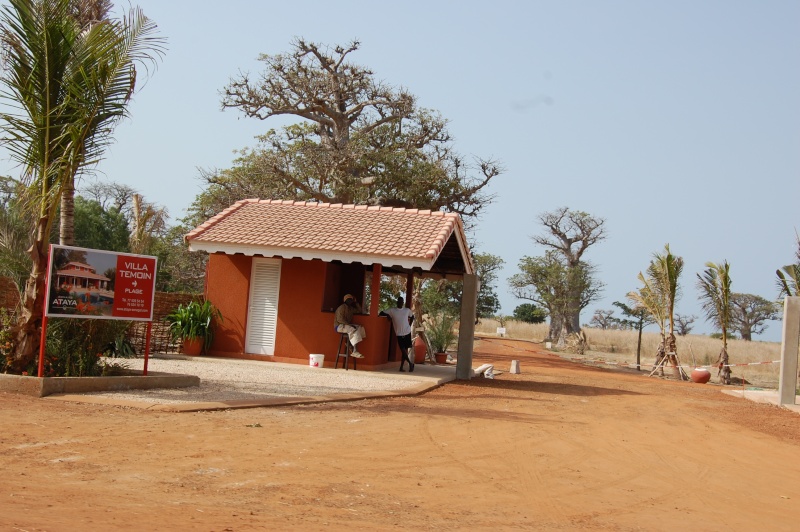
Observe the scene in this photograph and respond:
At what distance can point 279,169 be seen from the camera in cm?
3253

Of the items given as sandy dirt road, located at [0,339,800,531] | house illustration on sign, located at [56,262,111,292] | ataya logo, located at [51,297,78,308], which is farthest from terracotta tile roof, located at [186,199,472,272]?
ataya logo, located at [51,297,78,308]

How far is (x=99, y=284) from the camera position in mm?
11664

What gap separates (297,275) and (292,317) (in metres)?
0.94

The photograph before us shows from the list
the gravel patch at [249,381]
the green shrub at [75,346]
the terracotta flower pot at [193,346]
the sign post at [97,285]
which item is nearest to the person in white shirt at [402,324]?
the gravel patch at [249,381]

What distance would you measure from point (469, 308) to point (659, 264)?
13.1m

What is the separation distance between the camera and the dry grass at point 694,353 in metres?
35.2

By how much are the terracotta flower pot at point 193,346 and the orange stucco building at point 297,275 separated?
44 centimetres

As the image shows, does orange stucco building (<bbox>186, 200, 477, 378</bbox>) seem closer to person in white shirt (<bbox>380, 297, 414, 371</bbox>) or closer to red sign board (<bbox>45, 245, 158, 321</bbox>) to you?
person in white shirt (<bbox>380, 297, 414, 371</bbox>)

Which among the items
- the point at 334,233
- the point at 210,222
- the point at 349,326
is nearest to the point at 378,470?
the point at 349,326

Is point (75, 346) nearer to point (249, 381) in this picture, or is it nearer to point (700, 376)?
point (249, 381)

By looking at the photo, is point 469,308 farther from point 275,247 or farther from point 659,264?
point 659,264

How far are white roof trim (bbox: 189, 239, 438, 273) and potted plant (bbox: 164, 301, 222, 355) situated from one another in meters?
1.39

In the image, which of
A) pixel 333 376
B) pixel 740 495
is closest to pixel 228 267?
pixel 333 376

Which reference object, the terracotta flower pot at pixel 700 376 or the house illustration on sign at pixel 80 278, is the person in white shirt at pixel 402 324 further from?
the terracotta flower pot at pixel 700 376
